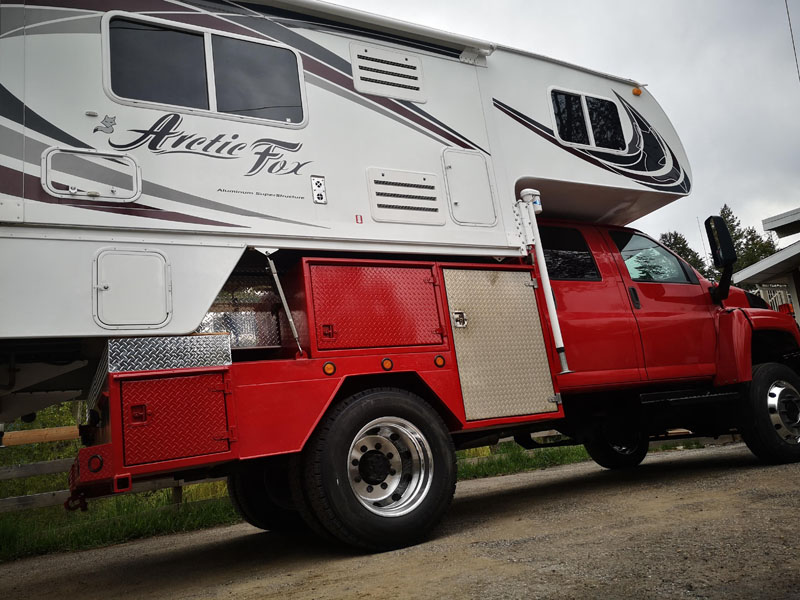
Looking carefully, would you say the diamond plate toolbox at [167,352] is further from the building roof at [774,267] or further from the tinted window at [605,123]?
the building roof at [774,267]

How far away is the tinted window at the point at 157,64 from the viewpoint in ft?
13.1

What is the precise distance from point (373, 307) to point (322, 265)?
45cm

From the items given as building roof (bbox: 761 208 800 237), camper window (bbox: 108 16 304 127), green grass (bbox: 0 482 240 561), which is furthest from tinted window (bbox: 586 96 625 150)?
building roof (bbox: 761 208 800 237)

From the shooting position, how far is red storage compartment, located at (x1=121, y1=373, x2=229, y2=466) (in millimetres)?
3490

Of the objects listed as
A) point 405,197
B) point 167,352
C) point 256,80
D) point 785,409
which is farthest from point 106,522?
point 785,409

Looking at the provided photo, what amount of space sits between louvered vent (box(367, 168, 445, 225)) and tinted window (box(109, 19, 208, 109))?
1.29m

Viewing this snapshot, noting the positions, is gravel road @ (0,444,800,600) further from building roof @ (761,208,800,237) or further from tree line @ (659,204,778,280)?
tree line @ (659,204,778,280)

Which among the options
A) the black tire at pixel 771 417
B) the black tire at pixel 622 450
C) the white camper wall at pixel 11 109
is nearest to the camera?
the white camper wall at pixel 11 109

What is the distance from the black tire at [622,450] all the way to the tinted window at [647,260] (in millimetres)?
2170

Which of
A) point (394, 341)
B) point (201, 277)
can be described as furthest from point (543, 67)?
point (201, 277)

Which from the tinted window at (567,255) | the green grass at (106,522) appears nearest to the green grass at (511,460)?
the green grass at (106,522)

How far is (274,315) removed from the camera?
4.68m

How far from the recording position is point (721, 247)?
19.2 ft

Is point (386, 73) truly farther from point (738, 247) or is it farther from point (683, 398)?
point (738, 247)
